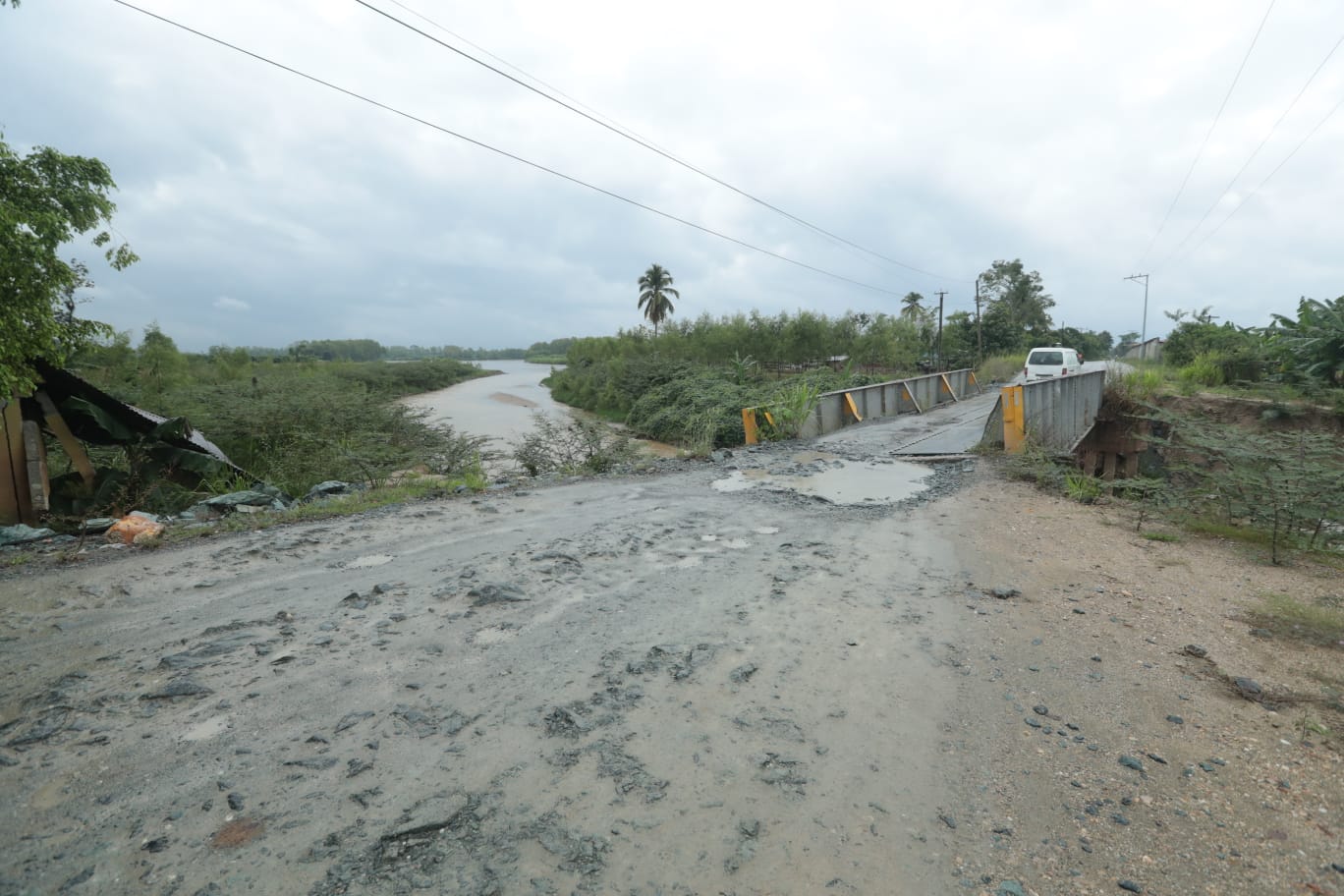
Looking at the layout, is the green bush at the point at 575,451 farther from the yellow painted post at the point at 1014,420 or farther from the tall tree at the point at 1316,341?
the tall tree at the point at 1316,341

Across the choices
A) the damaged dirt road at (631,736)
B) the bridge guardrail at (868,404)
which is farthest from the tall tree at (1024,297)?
the damaged dirt road at (631,736)

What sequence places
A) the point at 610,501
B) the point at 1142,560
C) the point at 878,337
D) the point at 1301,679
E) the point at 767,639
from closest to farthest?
the point at 1301,679, the point at 767,639, the point at 1142,560, the point at 610,501, the point at 878,337

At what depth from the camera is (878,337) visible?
41.7 metres

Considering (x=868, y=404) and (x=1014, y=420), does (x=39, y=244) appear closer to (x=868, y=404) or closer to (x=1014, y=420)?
(x=1014, y=420)

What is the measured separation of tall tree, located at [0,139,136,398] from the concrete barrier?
13.2 meters

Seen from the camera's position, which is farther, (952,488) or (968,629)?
(952,488)

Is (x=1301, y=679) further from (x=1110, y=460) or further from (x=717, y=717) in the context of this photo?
(x=1110, y=460)

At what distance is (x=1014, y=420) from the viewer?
35.2 feet

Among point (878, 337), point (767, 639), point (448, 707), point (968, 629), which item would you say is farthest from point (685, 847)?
point (878, 337)

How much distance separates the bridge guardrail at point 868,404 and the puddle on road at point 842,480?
9.98ft

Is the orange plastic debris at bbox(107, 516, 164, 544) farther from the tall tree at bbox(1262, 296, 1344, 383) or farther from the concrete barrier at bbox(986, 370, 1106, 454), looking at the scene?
the tall tree at bbox(1262, 296, 1344, 383)

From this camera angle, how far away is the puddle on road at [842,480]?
8.61 metres

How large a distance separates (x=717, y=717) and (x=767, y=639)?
0.98 metres

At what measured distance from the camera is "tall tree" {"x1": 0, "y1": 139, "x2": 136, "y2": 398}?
6289 mm
